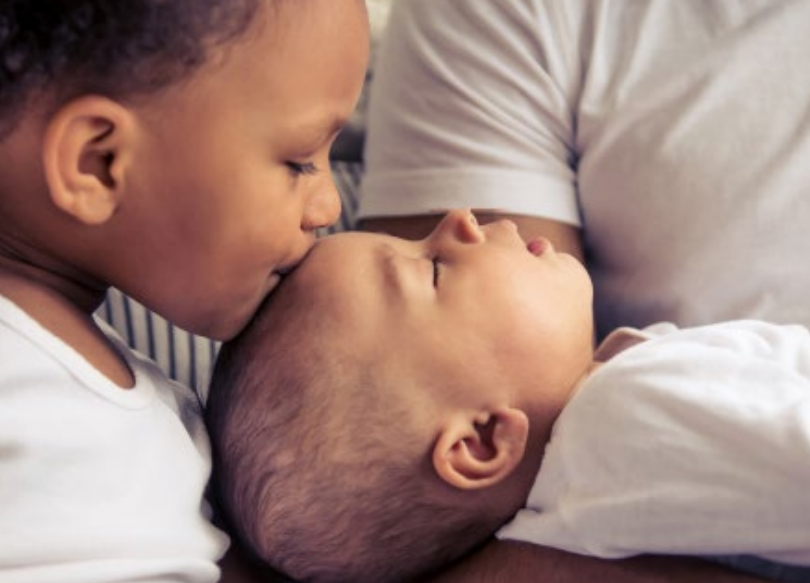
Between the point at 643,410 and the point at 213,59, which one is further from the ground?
the point at 213,59

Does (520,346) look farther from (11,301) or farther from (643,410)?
(11,301)

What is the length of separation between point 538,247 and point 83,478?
1.63ft

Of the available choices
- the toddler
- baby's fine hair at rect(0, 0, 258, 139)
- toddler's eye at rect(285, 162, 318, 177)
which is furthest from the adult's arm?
baby's fine hair at rect(0, 0, 258, 139)

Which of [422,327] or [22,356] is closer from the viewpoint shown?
[22,356]

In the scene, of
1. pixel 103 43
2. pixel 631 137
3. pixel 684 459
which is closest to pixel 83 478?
pixel 103 43

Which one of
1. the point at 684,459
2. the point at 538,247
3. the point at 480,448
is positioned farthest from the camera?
the point at 538,247

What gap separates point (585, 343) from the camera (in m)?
1.04

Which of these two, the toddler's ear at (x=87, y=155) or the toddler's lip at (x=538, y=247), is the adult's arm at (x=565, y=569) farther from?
the toddler's ear at (x=87, y=155)

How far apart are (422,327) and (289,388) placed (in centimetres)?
13

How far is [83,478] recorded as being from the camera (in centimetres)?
79

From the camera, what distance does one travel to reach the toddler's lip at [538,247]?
3.50 feet

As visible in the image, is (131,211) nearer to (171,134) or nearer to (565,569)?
(171,134)

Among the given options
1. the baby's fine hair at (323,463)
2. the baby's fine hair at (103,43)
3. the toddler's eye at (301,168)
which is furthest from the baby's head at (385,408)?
the baby's fine hair at (103,43)

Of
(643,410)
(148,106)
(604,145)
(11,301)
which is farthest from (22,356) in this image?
(604,145)
